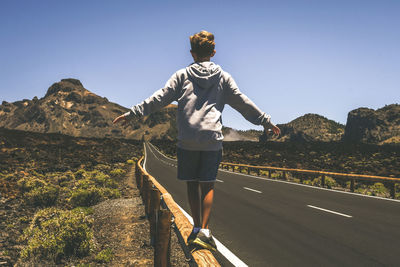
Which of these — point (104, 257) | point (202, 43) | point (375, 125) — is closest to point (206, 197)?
point (202, 43)

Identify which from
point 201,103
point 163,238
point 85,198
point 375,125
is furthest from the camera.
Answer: point 375,125

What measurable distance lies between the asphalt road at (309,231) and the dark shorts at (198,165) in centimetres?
229

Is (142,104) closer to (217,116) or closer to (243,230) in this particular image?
(217,116)

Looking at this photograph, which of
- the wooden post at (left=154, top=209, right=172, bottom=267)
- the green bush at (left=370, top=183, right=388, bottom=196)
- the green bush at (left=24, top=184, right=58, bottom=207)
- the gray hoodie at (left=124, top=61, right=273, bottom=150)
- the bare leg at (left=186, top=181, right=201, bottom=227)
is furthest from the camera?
the green bush at (left=370, top=183, right=388, bottom=196)

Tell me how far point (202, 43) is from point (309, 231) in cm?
485

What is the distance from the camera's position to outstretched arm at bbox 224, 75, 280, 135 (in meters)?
2.84

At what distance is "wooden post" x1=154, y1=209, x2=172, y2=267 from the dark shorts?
557mm

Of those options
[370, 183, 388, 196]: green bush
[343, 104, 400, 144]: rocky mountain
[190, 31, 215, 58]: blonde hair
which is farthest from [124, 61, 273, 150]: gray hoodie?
[343, 104, 400, 144]: rocky mountain

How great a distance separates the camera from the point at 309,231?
607 centimetres

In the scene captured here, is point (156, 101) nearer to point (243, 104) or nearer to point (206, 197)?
point (243, 104)

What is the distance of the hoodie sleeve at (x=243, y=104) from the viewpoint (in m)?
2.84

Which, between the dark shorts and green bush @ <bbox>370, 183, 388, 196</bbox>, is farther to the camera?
green bush @ <bbox>370, 183, 388, 196</bbox>

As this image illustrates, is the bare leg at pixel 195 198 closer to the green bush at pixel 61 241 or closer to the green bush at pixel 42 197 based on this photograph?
the green bush at pixel 61 241

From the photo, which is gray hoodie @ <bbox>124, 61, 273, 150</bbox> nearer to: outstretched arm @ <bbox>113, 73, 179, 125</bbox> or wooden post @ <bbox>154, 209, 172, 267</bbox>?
outstretched arm @ <bbox>113, 73, 179, 125</bbox>
